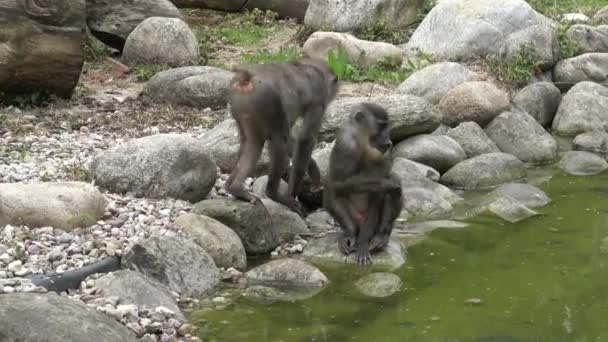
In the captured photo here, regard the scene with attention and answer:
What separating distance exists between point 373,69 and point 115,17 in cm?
413

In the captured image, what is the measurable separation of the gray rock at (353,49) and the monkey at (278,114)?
5.24 metres

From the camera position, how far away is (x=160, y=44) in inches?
570

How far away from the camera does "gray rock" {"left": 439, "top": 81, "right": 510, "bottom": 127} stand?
12797 mm

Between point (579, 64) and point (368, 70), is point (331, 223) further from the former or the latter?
point (579, 64)

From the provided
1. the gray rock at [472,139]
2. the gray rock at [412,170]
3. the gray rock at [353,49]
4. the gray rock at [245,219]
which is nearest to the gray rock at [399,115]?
the gray rock at [472,139]

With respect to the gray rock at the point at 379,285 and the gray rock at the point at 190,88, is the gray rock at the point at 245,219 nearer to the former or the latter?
the gray rock at the point at 379,285

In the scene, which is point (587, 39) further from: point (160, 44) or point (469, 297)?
point (469, 297)

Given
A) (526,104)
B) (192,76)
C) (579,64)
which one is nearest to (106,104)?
(192,76)

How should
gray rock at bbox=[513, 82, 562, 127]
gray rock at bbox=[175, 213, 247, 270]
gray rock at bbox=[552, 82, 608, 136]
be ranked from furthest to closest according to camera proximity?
gray rock at bbox=[513, 82, 562, 127] → gray rock at bbox=[552, 82, 608, 136] → gray rock at bbox=[175, 213, 247, 270]

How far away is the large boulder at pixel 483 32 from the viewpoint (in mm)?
14859

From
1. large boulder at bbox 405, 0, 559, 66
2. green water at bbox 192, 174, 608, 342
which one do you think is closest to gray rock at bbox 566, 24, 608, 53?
large boulder at bbox 405, 0, 559, 66

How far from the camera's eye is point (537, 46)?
1478 cm

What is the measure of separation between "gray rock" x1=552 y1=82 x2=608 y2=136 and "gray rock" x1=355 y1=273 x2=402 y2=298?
6.27 metres

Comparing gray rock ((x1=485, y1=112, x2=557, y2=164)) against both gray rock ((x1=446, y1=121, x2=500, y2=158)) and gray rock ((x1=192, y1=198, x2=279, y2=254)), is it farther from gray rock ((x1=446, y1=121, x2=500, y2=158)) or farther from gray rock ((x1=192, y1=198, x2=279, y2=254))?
gray rock ((x1=192, y1=198, x2=279, y2=254))
